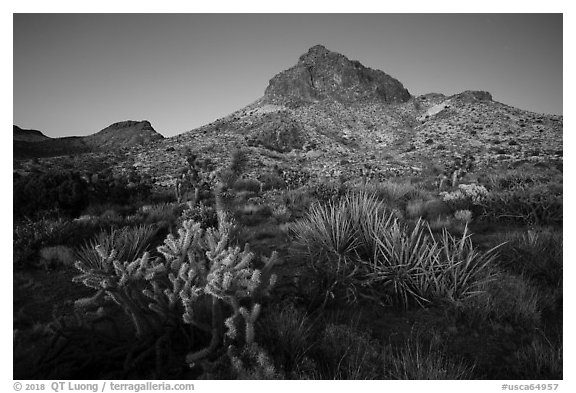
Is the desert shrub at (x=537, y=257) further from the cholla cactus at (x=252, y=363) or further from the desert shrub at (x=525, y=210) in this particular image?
the cholla cactus at (x=252, y=363)

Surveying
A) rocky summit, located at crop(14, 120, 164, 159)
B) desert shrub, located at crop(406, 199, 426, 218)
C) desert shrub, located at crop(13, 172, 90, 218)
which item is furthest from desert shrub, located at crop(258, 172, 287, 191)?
rocky summit, located at crop(14, 120, 164, 159)

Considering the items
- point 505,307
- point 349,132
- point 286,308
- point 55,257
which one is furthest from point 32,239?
point 349,132

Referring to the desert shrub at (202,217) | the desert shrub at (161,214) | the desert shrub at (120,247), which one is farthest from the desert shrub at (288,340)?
the desert shrub at (161,214)

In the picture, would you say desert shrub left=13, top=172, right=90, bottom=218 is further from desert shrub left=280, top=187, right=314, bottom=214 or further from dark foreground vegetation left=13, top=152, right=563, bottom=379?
desert shrub left=280, top=187, right=314, bottom=214

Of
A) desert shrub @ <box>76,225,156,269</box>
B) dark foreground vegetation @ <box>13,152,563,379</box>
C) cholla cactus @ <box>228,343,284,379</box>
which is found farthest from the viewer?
desert shrub @ <box>76,225,156,269</box>

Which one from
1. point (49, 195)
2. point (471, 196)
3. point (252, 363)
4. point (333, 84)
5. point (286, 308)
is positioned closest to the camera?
point (252, 363)

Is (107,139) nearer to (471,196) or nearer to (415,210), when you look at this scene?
(415,210)

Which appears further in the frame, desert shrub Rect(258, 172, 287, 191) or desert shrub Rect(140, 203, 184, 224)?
desert shrub Rect(258, 172, 287, 191)

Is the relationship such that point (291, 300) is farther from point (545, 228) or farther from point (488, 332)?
point (545, 228)
